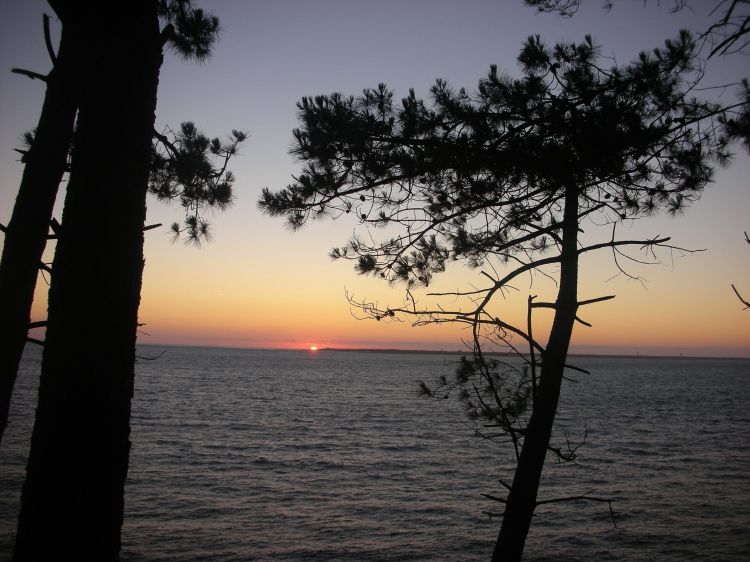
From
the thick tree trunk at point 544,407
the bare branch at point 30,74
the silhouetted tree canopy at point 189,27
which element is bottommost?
the thick tree trunk at point 544,407

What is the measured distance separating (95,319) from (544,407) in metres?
3.69

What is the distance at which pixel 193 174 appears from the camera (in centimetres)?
608

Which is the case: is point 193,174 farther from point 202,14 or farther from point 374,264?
point 374,264

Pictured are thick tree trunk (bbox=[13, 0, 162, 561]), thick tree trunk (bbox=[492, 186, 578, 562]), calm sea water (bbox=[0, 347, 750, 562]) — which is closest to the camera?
thick tree trunk (bbox=[13, 0, 162, 561])

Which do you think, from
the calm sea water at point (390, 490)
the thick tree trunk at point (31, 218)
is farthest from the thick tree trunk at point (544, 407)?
the thick tree trunk at point (31, 218)

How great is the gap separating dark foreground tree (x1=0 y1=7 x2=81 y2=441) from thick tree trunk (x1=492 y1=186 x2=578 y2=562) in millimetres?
4356

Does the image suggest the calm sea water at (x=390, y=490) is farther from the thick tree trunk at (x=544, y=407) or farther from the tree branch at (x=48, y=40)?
the tree branch at (x=48, y=40)

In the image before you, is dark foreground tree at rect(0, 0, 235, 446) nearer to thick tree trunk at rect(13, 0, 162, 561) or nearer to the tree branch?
the tree branch

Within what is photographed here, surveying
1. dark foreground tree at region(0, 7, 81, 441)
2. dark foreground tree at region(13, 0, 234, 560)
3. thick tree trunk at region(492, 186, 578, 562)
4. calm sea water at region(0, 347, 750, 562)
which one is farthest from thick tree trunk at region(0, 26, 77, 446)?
thick tree trunk at region(492, 186, 578, 562)

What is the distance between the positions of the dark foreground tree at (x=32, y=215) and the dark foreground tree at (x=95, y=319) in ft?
5.05

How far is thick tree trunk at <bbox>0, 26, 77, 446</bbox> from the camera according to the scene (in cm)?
439

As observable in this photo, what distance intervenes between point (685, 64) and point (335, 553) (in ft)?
41.1

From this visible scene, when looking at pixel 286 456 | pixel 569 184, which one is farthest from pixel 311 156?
pixel 286 456

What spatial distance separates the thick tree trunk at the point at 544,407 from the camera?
15.7ft
